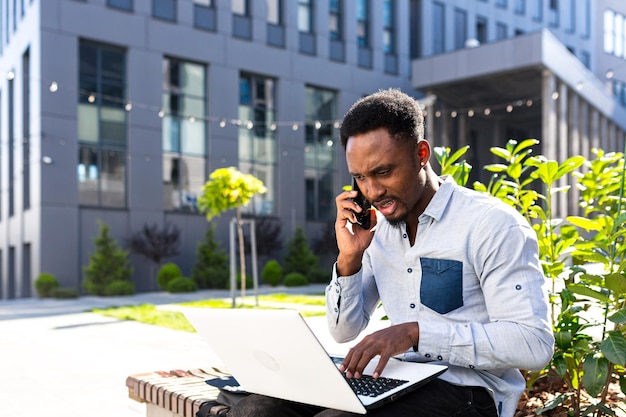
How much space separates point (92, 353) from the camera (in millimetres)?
7320

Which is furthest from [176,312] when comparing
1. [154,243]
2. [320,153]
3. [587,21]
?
[587,21]

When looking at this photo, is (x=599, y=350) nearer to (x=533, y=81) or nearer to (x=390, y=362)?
(x=390, y=362)

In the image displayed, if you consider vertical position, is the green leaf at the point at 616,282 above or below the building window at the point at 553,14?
below

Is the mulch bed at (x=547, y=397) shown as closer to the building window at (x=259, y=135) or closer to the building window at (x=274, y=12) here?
the building window at (x=259, y=135)

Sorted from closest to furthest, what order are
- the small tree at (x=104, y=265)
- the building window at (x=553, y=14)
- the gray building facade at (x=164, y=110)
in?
the small tree at (x=104, y=265)
the gray building facade at (x=164, y=110)
the building window at (x=553, y=14)

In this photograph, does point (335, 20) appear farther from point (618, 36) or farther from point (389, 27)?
point (618, 36)

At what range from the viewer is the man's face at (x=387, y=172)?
2.08 metres

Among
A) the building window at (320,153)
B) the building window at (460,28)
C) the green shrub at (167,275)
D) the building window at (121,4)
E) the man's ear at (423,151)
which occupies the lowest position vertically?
the green shrub at (167,275)

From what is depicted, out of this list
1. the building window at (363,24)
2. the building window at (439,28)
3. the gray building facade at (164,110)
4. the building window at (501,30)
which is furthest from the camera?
the building window at (501,30)

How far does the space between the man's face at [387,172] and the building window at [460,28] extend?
28567 mm

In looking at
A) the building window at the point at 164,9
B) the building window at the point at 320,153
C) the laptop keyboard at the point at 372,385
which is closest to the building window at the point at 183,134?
the building window at the point at 164,9

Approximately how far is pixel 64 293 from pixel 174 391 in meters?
16.8

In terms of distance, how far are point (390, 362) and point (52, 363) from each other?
18.1 ft

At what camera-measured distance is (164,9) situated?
21.8 m
